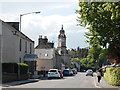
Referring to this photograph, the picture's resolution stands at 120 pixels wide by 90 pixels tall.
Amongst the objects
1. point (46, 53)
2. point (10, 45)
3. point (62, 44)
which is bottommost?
point (10, 45)

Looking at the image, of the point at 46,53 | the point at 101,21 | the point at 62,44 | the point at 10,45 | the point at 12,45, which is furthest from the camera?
the point at 62,44

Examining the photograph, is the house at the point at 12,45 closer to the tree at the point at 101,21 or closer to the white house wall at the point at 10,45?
the white house wall at the point at 10,45

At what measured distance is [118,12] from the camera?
67.5 ft

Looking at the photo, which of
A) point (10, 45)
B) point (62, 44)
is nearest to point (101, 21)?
point (10, 45)

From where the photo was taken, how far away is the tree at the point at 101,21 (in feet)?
68.2

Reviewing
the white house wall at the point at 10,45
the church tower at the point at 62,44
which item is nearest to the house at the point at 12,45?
the white house wall at the point at 10,45

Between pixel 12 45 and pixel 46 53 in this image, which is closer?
pixel 12 45

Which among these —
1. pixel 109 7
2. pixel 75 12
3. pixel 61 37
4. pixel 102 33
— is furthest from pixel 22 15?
pixel 61 37

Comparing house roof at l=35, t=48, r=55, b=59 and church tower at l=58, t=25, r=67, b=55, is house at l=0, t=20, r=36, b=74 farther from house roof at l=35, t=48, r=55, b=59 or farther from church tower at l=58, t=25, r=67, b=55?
church tower at l=58, t=25, r=67, b=55

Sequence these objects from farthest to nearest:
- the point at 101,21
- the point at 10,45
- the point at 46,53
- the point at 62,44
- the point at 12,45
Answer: the point at 62,44, the point at 46,53, the point at 12,45, the point at 10,45, the point at 101,21

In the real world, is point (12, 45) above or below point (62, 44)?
below

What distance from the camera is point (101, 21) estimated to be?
22.5 m

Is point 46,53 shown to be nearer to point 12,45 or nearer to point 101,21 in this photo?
point 12,45

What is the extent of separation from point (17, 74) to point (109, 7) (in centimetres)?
1919
